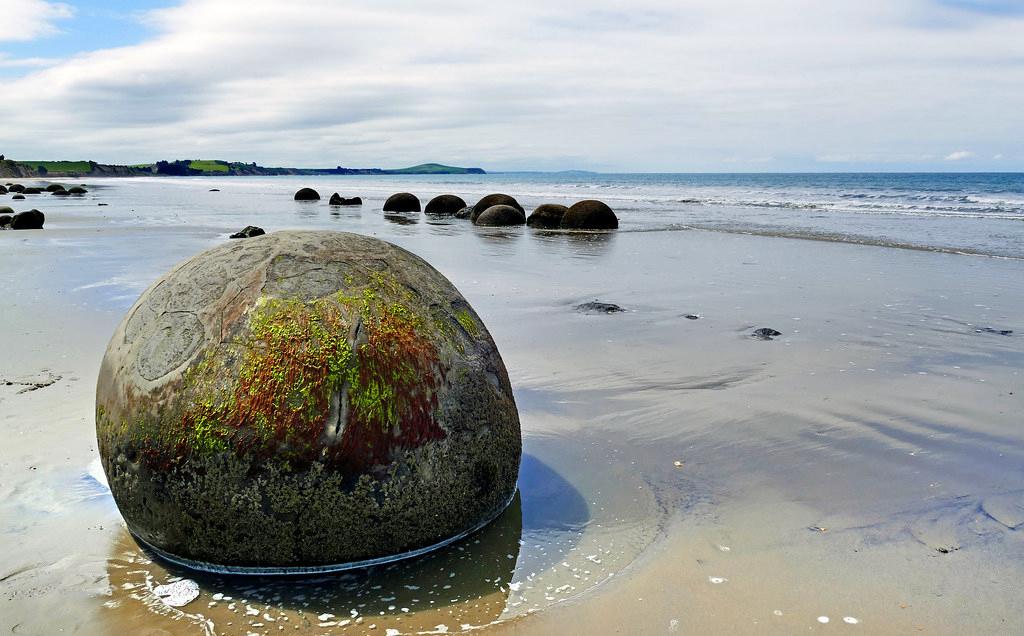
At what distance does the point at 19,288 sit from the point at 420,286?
31.6 feet

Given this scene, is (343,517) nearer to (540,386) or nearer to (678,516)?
(678,516)

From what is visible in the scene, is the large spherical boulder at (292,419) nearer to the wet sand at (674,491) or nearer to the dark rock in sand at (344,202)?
the wet sand at (674,491)

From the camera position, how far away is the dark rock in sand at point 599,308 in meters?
9.64

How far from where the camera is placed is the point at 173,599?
3.38 meters

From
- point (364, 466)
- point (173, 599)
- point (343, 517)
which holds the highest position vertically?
Answer: point (364, 466)

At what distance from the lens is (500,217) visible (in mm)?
25391

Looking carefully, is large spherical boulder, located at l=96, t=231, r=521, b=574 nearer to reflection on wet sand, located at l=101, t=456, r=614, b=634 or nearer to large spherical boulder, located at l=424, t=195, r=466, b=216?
reflection on wet sand, located at l=101, t=456, r=614, b=634

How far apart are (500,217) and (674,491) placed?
2134cm

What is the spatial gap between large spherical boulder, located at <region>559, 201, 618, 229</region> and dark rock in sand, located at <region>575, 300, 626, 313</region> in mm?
13321

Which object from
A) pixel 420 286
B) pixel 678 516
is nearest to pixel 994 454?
pixel 678 516

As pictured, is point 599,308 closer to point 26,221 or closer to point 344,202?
point 26,221

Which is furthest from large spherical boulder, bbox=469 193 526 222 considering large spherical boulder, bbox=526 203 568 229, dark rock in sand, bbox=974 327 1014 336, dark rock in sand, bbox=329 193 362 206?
dark rock in sand, bbox=974 327 1014 336

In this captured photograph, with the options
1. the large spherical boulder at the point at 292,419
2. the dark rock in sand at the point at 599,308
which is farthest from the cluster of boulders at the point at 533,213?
the large spherical boulder at the point at 292,419

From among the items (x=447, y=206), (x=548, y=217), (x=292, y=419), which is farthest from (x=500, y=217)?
(x=292, y=419)
